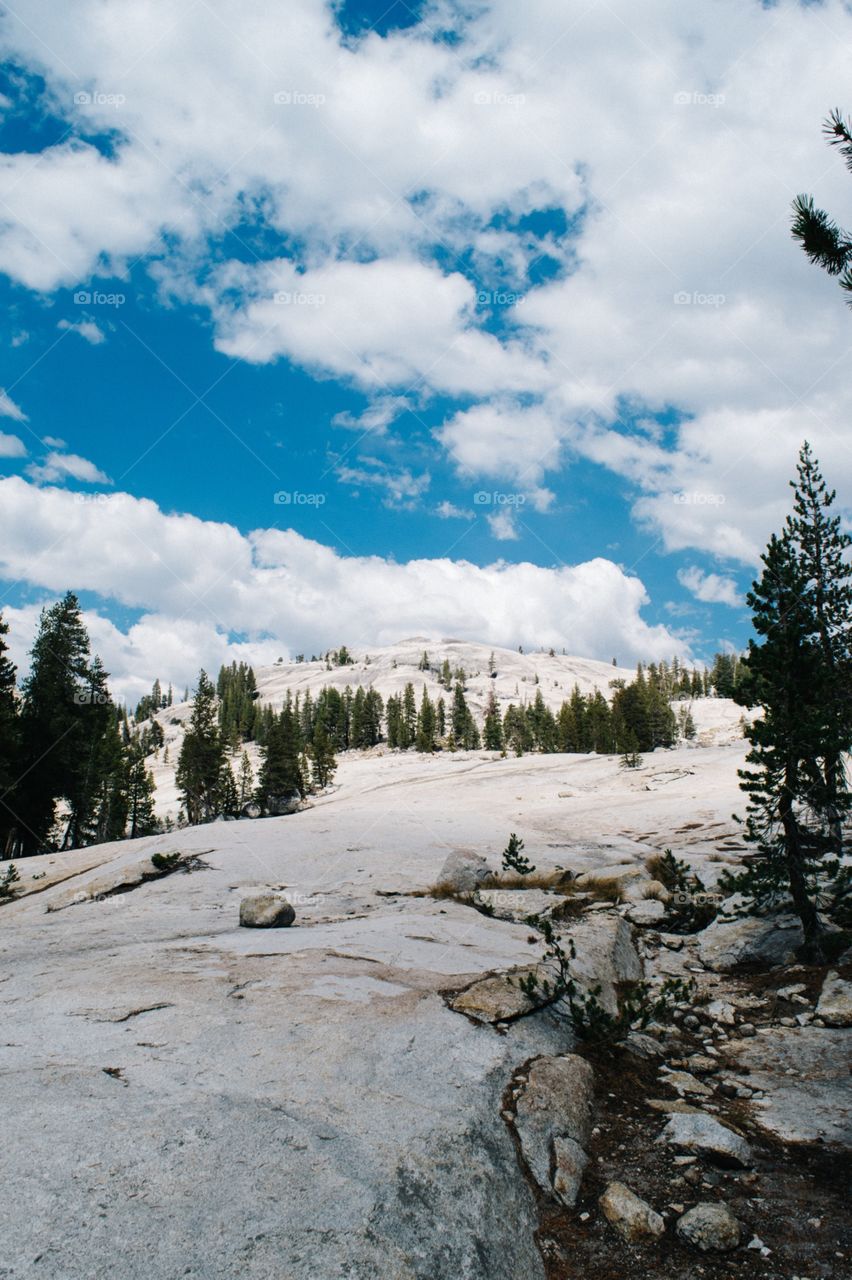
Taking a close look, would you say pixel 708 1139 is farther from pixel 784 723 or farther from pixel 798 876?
pixel 784 723

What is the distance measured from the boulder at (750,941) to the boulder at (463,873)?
6631mm

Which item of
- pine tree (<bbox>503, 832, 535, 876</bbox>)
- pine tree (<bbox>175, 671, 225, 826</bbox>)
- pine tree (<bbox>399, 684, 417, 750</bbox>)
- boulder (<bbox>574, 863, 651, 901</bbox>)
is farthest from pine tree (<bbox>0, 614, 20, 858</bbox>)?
pine tree (<bbox>399, 684, 417, 750</bbox>)

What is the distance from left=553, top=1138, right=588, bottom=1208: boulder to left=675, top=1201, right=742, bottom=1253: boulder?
3.05ft

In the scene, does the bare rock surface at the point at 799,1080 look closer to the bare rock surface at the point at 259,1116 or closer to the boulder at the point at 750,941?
the bare rock surface at the point at 259,1116

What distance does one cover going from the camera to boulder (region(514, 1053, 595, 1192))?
6.07m

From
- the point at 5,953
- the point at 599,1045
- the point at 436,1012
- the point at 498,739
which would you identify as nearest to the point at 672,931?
the point at 599,1045

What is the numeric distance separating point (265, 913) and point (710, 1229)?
36.3 feet

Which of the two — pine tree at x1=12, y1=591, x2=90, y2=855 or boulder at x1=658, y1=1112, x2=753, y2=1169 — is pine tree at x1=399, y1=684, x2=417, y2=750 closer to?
pine tree at x1=12, y1=591, x2=90, y2=855

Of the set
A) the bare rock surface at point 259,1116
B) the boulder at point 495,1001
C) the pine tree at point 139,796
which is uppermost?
the bare rock surface at point 259,1116

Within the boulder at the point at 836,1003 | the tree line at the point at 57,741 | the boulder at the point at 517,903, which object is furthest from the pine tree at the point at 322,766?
the boulder at the point at 836,1003

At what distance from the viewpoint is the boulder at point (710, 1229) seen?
5.13 m

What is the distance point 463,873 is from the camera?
64.8 ft

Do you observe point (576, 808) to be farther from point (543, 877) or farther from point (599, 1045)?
point (599, 1045)

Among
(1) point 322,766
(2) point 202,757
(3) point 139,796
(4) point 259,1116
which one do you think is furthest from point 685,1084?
(1) point 322,766
